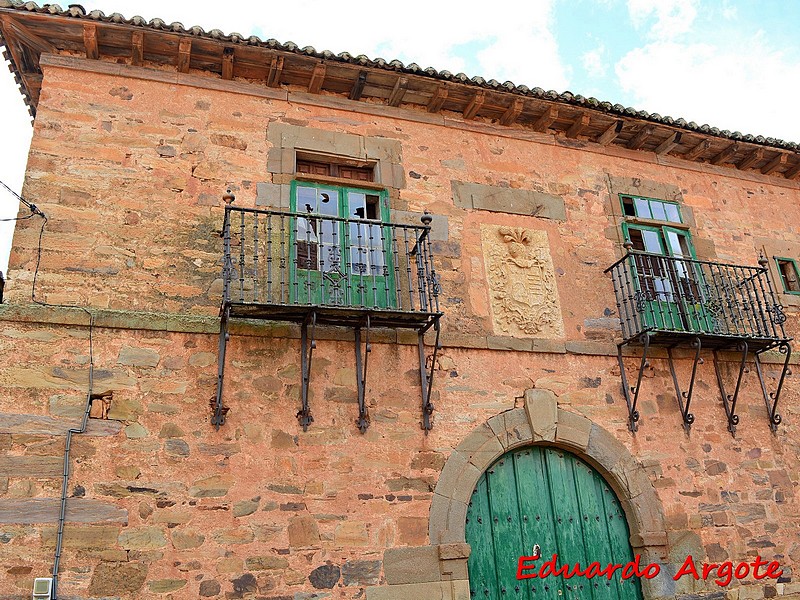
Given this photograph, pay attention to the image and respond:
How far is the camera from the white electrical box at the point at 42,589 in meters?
4.99

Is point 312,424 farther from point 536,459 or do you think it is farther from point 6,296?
point 6,296

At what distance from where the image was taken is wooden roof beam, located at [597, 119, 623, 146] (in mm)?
8378

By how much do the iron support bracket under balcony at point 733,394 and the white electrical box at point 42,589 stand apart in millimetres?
6713

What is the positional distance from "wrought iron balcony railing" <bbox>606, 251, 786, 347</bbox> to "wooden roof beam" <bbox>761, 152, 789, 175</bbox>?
1953 mm

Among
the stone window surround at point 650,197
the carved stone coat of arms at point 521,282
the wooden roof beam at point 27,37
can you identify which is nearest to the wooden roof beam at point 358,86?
the carved stone coat of arms at point 521,282

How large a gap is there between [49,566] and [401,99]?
5.63 metres

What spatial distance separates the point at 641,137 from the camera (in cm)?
860

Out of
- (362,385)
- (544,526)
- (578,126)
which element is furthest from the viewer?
(578,126)

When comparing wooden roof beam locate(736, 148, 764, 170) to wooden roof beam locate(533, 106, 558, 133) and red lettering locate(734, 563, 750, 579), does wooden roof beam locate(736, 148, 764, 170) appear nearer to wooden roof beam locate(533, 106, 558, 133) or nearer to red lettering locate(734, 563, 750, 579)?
wooden roof beam locate(533, 106, 558, 133)

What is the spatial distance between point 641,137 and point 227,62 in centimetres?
504

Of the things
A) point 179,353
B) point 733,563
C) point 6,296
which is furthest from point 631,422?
point 6,296

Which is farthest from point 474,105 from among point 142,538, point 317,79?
point 142,538

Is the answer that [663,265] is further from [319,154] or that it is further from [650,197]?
[319,154]

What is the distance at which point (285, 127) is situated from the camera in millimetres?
7238
